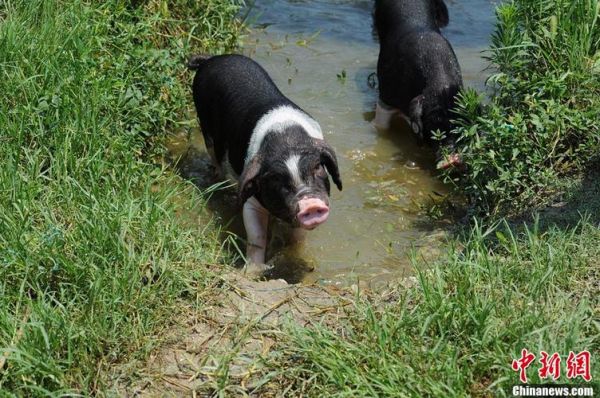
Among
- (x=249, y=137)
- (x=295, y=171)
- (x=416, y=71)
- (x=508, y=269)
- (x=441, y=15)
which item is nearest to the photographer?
(x=508, y=269)

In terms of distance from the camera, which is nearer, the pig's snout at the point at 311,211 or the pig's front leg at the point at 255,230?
the pig's snout at the point at 311,211

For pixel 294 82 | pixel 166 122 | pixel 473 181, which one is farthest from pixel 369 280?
pixel 294 82

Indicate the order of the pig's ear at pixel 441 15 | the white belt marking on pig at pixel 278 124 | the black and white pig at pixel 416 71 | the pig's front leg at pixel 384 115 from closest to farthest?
1. the white belt marking on pig at pixel 278 124
2. the black and white pig at pixel 416 71
3. the pig's front leg at pixel 384 115
4. the pig's ear at pixel 441 15

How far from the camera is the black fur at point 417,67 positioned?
22.5 feet

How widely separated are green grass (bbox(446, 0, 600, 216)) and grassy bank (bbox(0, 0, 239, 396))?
6.17 ft

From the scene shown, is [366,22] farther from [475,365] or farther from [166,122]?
[475,365]

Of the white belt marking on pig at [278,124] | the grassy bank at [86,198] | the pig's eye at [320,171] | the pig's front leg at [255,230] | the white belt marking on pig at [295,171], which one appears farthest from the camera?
the white belt marking on pig at [278,124]

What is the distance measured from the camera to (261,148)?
562 centimetres

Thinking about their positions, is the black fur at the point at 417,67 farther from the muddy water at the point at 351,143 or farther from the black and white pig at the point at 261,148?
the black and white pig at the point at 261,148

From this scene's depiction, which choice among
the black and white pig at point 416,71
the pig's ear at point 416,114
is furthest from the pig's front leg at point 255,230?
the pig's ear at point 416,114

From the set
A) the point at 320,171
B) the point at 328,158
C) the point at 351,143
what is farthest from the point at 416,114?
the point at 320,171

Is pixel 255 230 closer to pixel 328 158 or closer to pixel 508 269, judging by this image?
pixel 328 158

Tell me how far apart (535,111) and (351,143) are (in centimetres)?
196

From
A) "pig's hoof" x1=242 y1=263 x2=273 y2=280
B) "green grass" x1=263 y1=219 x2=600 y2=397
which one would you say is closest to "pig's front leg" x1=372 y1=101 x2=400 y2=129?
"pig's hoof" x1=242 y1=263 x2=273 y2=280
